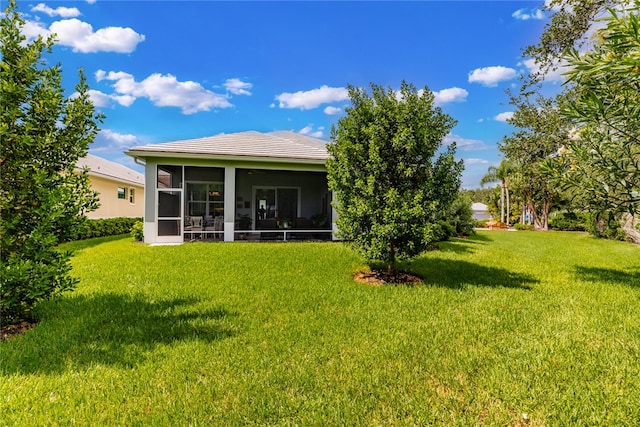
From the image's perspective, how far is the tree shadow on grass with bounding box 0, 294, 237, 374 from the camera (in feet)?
12.6

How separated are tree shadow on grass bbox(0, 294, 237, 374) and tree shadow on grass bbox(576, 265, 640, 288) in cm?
941

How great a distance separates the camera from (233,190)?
1368 centimetres

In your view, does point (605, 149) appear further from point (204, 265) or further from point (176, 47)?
point (176, 47)

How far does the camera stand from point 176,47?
40.9ft

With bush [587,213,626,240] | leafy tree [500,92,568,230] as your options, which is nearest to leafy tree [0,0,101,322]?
leafy tree [500,92,568,230]

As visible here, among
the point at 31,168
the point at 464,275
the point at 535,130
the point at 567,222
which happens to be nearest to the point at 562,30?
the point at 535,130

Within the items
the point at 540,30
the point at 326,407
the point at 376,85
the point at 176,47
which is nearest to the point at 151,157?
the point at 176,47

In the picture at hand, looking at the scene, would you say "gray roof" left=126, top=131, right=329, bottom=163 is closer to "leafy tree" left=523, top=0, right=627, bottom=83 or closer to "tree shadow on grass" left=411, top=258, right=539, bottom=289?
"tree shadow on grass" left=411, top=258, right=539, bottom=289

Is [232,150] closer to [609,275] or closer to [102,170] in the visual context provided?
[609,275]

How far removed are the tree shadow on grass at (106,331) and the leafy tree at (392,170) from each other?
3672 mm

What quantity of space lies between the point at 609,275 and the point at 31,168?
13.2 metres

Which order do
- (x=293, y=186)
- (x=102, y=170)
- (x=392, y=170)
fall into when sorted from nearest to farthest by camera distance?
1. (x=392, y=170)
2. (x=293, y=186)
3. (x=102, y=170)

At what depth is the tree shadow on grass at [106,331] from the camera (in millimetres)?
3828

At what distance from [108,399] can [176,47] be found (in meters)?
13.0
